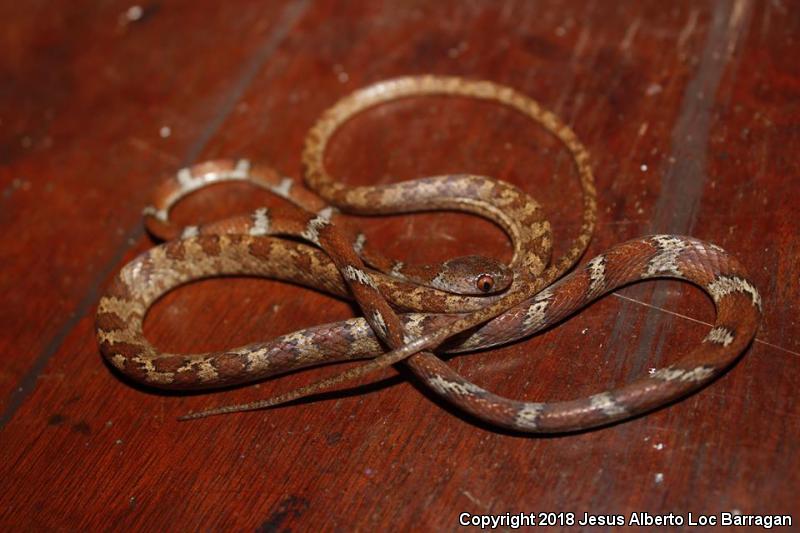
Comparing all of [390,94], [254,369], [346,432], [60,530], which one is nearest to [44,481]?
[60,530]

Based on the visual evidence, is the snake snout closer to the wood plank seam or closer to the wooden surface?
the wooden surface

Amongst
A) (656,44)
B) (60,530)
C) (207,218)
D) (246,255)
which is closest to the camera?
(60,530)

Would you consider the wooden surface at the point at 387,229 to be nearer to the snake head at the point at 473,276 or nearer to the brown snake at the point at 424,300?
the brown snake at the point at 424,300

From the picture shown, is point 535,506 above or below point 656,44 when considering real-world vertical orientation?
below

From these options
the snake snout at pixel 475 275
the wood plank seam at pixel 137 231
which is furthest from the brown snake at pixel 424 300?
the wood plank seam at pixel 137 231

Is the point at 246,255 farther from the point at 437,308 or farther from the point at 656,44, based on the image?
the point at 656,44

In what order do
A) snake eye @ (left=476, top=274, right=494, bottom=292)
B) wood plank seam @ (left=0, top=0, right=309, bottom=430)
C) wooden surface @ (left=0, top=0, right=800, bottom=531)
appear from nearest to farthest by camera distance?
1. wooden surface @ (left=0, top=0, right=800, bottom=531)
2. snake eye @ (left=476, top=274, right=494, bottom=292)
3. wood plank seam @ (left=0, top=0, right=309, bottom=430)

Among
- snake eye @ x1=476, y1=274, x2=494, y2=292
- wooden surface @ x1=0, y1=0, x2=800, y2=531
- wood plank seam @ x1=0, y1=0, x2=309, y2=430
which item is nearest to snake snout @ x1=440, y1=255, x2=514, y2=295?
snake eye @ x1=476, y1=274, x2=494, y2=292
